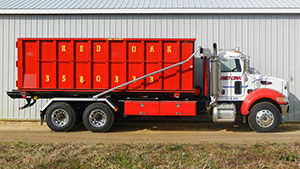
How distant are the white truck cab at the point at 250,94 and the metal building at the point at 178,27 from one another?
235cm

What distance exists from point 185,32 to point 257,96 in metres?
4.25

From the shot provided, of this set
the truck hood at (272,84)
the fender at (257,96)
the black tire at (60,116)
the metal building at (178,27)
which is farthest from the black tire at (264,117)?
the black tire at (60,116)

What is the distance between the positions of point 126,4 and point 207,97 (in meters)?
5.66

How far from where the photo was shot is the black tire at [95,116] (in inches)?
348

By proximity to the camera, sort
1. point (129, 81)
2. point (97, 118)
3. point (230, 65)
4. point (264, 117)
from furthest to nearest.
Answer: point (230, 65) → point (97, 118) → point (129, 81) → point (264, 117)

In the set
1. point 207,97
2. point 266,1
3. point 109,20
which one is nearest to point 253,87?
point 207,97

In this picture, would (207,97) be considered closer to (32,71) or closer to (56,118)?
(56,118)

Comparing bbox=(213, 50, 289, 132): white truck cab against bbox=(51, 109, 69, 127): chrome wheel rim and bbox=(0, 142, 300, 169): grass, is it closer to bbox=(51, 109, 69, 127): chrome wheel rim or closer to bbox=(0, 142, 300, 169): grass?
bbox=(0, 142, 300, 169): grass

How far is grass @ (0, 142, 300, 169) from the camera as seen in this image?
17.3 ft

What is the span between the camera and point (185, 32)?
11430 millimetres

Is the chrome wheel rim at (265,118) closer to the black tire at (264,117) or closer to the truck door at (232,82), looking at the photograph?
the black tire at (264,117)

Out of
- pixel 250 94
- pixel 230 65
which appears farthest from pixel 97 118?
pixel 250 94

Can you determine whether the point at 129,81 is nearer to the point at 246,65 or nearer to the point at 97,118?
the point at 97,118

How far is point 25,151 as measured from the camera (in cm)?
620
